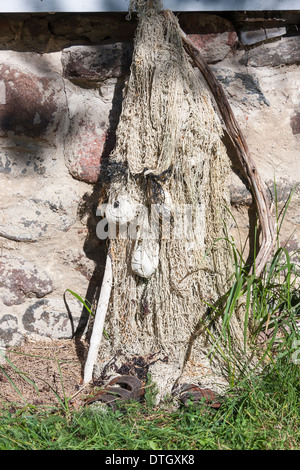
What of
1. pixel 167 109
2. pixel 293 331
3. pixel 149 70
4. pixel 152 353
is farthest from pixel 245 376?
pixel 149 70

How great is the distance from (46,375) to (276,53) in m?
1.54

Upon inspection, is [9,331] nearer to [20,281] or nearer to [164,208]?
[20,281]

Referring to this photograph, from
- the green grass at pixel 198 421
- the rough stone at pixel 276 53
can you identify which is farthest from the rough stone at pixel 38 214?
Answer: the rough stone at pixel 276 53

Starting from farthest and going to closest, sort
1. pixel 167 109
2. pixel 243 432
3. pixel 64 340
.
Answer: pixel 64 340, pixel 167 109, pixel 243 432

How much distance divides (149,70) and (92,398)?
46.2 inches

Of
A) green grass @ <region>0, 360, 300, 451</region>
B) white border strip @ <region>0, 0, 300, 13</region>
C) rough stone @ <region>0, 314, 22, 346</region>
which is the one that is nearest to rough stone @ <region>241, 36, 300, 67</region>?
white border strip @ <region>0, 0, 300, 13</region>

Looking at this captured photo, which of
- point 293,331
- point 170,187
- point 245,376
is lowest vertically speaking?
point 245,376

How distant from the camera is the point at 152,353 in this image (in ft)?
5.84

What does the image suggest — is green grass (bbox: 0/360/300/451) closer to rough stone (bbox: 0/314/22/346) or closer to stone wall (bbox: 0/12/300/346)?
rough stone (bbox: 0/314/22/346)

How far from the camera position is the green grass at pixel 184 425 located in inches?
53.2

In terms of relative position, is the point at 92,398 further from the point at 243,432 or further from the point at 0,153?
the point at 0,153

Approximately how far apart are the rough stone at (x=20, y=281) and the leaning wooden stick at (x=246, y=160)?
2.81 ft

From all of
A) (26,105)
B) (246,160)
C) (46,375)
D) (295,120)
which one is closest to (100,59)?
(26,105)

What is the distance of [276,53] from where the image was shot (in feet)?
6.20
